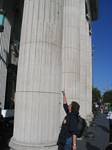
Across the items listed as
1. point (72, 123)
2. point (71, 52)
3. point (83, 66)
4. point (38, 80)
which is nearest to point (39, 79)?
point (38, 80)


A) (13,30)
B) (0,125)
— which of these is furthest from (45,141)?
(13,30)

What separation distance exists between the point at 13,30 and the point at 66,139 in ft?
40.7

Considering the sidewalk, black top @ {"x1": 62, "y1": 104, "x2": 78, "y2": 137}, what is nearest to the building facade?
black top @ {"x1": 62, "y1": 104, "x2": 78, "y2": 137}

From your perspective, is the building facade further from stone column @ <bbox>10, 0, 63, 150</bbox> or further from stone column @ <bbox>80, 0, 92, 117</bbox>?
stone column @ <bbox>80, 0, 92, 117</bbox>

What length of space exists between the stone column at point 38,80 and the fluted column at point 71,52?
4.82 meters

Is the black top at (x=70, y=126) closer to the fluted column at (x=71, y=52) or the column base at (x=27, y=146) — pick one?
the column base at (x=27, y=146)

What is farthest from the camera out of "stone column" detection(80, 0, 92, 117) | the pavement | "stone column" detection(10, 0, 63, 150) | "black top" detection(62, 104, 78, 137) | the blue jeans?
"stone column" detection(80, 0, 92, 117)

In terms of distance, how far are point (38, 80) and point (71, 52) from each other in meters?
6.00

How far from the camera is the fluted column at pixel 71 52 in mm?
11297

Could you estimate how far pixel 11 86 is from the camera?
1652 cm

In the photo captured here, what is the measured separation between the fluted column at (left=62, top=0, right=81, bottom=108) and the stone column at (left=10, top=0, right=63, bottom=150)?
482 cm

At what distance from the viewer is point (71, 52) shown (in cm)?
1177

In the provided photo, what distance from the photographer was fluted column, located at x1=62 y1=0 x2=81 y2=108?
11.3 metres

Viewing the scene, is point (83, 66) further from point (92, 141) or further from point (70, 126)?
→ point (70, 126)
